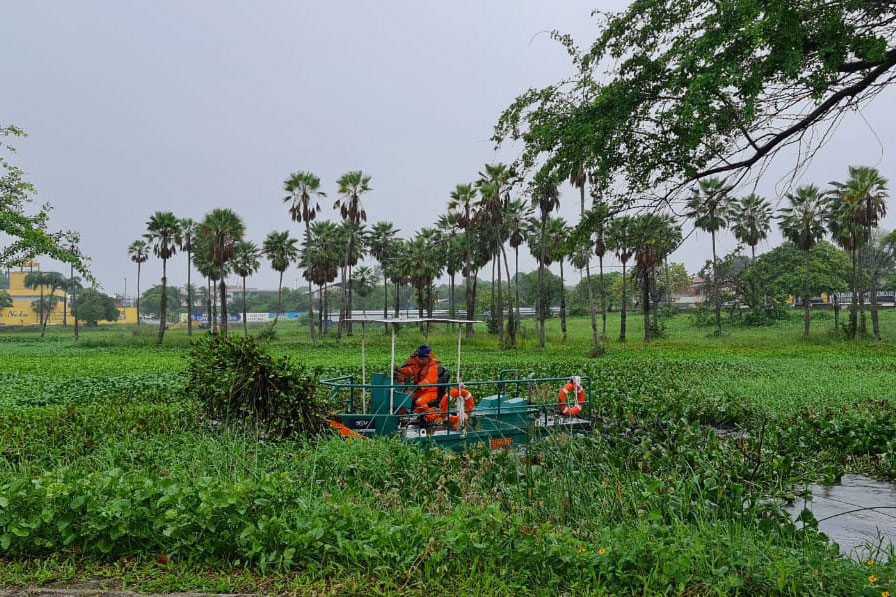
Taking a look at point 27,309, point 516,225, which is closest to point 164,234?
point 516,225

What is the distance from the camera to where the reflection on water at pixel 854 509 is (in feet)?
23.9

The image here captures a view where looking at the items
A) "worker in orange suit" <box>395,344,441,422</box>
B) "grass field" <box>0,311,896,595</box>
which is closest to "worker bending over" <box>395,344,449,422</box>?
"worker in orange suit" <box>395,344,441,422</box>

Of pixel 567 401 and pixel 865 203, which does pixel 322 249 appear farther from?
pixel 567 401

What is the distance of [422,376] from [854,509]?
21.0 ft

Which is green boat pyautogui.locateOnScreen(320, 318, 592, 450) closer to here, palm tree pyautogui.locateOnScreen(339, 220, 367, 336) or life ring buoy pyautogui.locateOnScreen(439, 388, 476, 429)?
life ring buoy pyautogui.locateOnScreen(439, 388, 476, 429)

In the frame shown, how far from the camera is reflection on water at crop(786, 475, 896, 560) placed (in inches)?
287

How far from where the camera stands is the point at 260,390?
9.28 metres

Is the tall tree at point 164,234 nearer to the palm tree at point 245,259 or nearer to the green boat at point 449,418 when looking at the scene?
the palm tree at point 245,259

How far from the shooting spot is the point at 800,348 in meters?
37.8

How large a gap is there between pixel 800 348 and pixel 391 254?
44872 mm

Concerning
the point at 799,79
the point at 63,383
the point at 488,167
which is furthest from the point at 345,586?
the point at 488,167

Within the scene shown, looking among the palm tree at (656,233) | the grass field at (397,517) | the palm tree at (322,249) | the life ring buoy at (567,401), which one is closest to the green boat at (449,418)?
the life ring buoy at (567,401)

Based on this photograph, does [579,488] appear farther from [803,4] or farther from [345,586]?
[803,4]

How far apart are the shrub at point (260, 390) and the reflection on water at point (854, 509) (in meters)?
6.33
